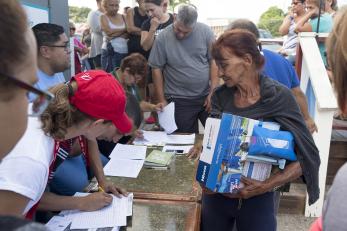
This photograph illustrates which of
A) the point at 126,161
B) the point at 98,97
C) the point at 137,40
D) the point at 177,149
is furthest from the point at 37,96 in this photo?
the point at 137,40

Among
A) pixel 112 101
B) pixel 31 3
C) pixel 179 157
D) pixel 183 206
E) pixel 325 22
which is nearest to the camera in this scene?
pixel 112 101

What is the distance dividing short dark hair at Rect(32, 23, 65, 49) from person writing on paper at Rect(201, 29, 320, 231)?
1.73 m

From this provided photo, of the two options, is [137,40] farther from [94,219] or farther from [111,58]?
[94,219]

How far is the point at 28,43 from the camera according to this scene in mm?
651

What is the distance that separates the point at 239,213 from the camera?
1825 millimetres

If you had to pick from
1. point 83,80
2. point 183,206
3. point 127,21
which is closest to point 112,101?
point 83,80

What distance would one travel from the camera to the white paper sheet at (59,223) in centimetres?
148

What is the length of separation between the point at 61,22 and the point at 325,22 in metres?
2.90

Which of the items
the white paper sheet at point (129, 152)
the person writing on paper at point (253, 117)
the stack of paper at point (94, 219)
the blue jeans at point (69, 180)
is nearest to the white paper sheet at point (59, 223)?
the stack of paper at point (94, 219)

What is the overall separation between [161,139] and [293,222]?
1385mm

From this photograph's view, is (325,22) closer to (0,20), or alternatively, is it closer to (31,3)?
(31,3)

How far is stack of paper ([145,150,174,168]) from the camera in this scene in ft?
7.22

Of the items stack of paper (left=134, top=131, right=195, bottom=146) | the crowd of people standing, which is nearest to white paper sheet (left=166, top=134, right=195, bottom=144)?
stack of paper (left=134, top=131, right=195, bottom=146)

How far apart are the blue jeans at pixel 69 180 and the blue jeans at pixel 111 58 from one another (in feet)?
8.00
